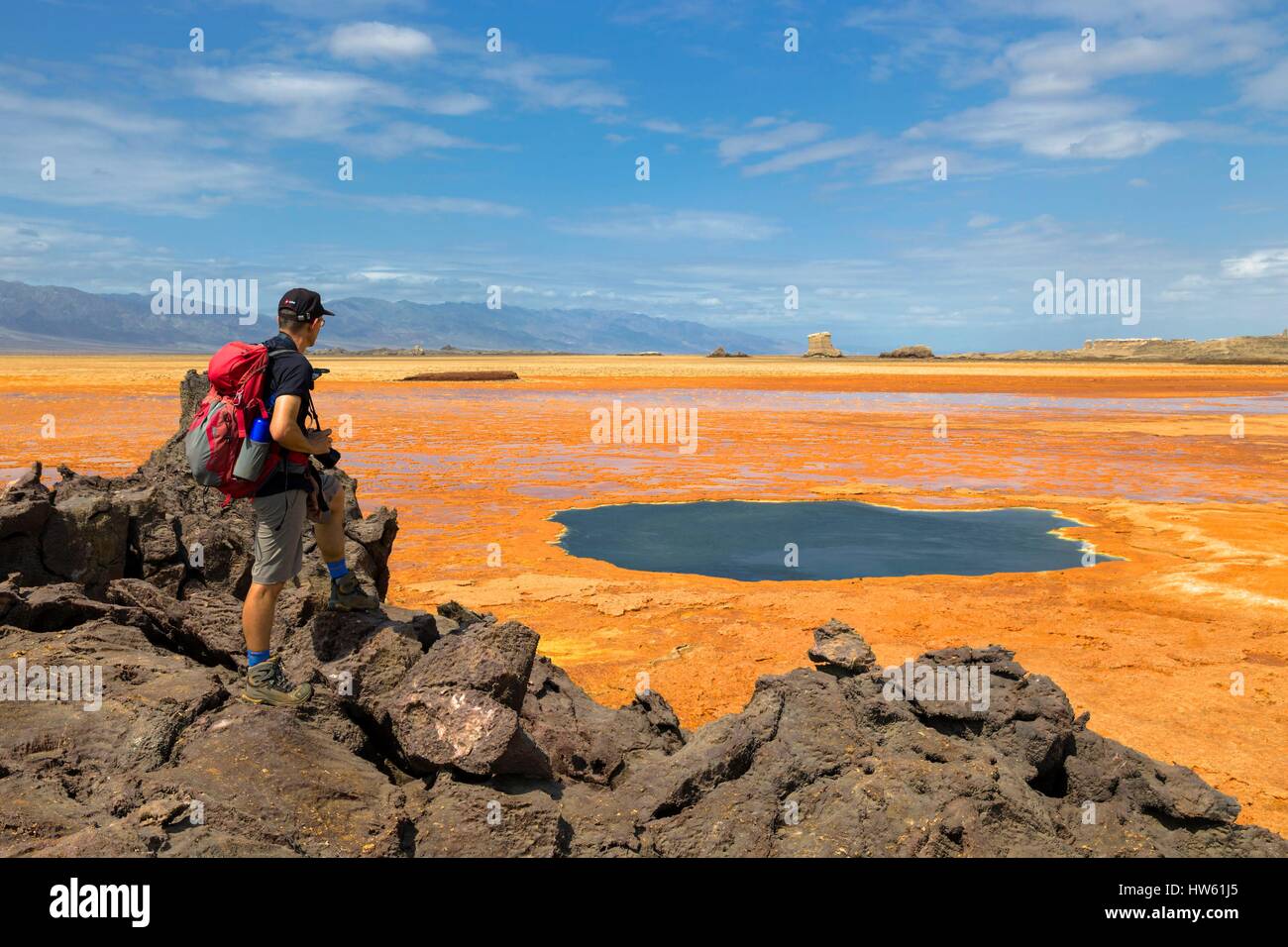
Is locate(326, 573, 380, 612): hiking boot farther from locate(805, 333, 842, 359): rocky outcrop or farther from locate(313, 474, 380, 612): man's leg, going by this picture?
locate(805, 333, 842, 359): rocky outcrop

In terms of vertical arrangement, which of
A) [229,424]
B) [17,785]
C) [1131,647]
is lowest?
[1131,647]

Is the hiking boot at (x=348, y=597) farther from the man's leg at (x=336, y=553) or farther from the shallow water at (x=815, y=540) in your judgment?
the shallow water at (x=815, y=540)

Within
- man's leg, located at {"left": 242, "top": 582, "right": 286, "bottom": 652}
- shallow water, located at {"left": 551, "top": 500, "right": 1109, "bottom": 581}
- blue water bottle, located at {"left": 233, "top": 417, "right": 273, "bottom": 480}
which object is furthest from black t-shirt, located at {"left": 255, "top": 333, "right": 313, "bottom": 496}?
shallow water, located at {"left": 551, "top": 500, "right": 1109, "bottom": 581}

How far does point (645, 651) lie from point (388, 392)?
38412 mm

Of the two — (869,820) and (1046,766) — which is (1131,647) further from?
(869,820)

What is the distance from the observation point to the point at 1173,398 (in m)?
42.5

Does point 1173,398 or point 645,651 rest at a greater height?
point 1173,398

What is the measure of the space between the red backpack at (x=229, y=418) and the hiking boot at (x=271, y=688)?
2.69 ft

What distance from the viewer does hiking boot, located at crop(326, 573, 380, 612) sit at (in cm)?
470

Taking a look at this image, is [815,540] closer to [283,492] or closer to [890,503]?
[890,503]

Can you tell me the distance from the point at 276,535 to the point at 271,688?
711mm

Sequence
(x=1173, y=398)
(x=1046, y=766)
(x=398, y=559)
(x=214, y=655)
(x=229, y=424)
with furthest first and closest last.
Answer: (x=1173, y=398) < (x=398, y=559) < (x=214, y=655) < (x=1046, y=766) < (x=229, y=424)

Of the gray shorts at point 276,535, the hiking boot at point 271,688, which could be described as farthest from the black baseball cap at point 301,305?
the hiking boot at point 271,688
